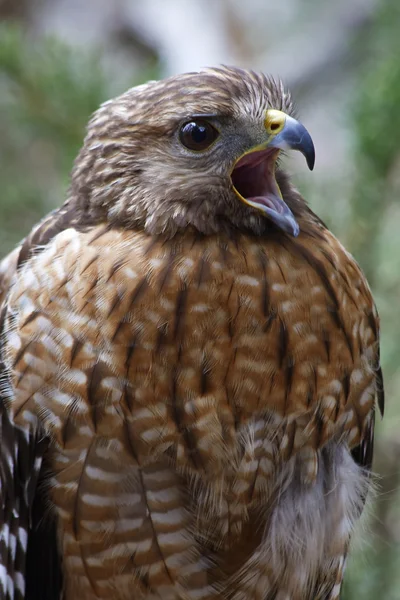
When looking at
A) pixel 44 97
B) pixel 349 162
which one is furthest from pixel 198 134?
pixel 44 97

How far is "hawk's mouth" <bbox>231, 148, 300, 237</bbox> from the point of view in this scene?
1.81 m

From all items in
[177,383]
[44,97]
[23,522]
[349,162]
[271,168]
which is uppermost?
[44,97]

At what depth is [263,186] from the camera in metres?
1.92

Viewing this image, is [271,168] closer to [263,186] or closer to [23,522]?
[263,186]

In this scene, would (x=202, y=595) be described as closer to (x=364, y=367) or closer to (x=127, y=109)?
(x=364, y=367)

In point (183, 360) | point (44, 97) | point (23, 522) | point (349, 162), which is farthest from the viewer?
point (44, 97)

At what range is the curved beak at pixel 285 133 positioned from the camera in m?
1.84

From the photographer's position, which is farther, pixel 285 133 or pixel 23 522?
pixel 23 522

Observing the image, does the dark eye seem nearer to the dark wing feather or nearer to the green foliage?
the dark wing feather

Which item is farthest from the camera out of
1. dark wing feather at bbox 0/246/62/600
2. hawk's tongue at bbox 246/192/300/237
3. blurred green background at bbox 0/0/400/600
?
blurred green background at bbox 0/0/400/600

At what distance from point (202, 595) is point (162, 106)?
3.41 feet

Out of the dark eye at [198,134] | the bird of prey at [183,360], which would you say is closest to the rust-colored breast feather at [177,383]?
the bird of prey at [183,360]

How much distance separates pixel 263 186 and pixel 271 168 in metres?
0.04

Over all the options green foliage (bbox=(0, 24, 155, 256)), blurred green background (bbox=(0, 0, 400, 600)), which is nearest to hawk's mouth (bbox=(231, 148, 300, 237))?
blurred green background (bbox=(0, 0, 400, 600))
